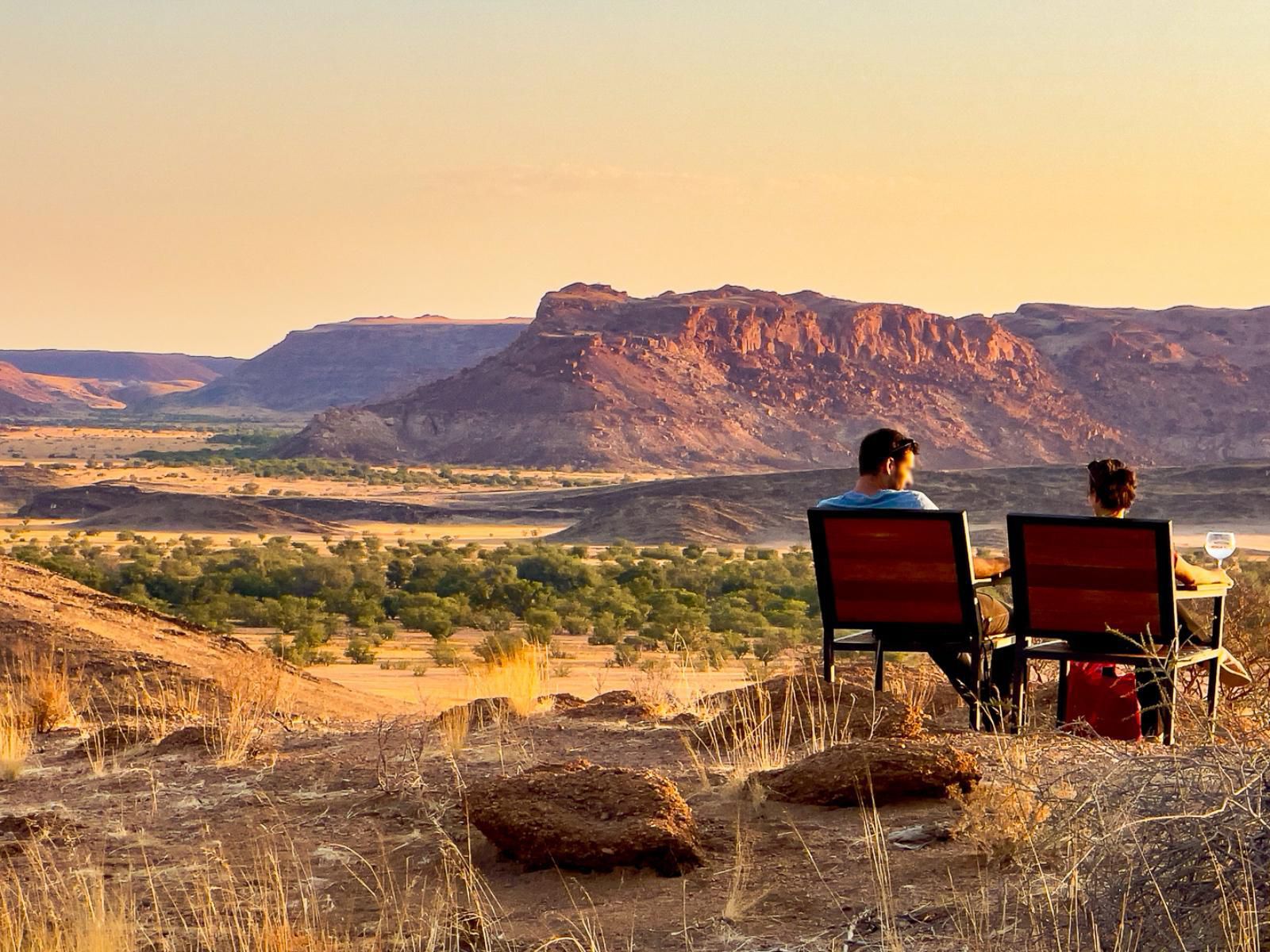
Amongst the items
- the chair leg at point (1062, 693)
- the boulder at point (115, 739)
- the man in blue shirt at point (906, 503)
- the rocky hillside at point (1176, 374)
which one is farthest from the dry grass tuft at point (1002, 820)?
the rocky hillside at point (1176, 374)

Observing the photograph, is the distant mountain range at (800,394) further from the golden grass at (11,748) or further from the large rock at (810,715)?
the large rock at (810,715)

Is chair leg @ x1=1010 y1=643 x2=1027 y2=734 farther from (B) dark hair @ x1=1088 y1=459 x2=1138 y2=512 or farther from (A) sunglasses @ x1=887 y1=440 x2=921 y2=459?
(A) sunglasses @ x1=887 y1=440 x2=921 y2=459

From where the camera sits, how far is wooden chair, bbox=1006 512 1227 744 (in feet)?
20.5

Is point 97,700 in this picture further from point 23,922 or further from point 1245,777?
point 1245,777

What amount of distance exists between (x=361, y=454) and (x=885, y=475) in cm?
9185

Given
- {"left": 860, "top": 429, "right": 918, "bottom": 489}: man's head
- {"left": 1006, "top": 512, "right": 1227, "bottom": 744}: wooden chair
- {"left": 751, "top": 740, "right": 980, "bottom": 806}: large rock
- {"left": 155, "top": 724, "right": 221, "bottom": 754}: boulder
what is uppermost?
{"left": 860, "top": 429, "right": 918, "bottom": 489}: man's head

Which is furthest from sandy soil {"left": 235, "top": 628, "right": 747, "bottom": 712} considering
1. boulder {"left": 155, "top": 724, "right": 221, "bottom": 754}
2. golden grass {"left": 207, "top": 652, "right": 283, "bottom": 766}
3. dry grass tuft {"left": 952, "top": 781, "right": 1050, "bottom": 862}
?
dry grass tuft {"left": 952, "top": 781, "right": 1050, "bottom": 862}

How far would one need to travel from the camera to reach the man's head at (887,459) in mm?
7164

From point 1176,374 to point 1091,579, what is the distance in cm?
11065

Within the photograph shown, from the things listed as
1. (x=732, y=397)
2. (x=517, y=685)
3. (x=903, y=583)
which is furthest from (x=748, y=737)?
(x=732, y=397)

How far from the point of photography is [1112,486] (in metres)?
6.77

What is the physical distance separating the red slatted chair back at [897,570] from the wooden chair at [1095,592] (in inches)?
9.2

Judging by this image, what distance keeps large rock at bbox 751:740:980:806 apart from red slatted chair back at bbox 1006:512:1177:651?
102 cm

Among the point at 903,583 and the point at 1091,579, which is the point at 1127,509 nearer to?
the point at 1091,579
